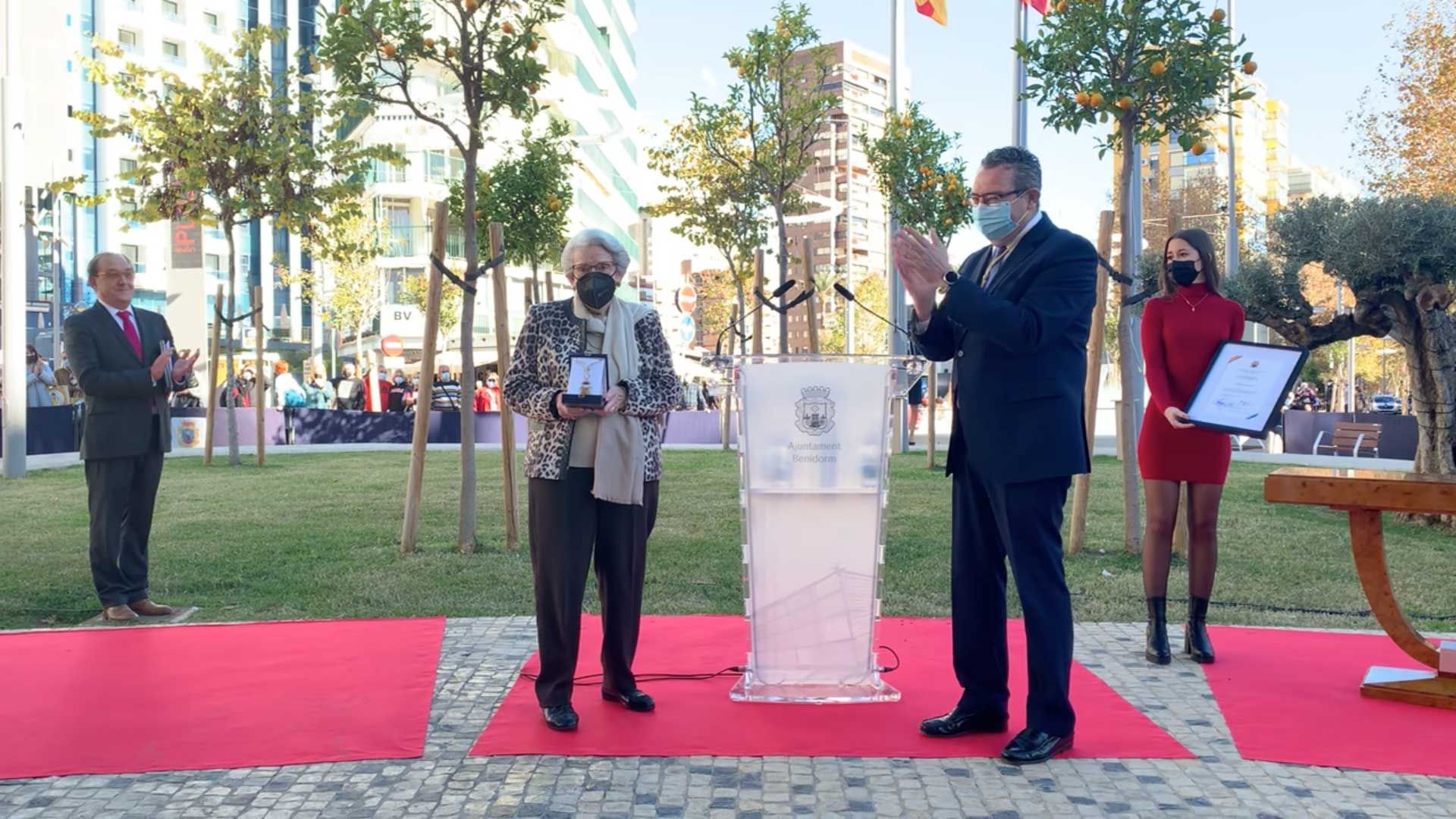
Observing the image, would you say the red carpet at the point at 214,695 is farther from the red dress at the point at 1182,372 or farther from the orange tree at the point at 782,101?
the orange tree at the point at 782,101

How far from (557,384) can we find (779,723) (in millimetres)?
1550

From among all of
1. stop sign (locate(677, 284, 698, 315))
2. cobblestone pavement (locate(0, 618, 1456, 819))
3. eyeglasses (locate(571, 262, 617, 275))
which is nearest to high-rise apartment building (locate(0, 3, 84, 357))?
eyeglasses (locate(571, 262, 617, 275))

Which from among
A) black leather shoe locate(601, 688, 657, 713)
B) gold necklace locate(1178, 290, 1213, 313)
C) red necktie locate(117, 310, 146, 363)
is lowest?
black leather shoe locate(601, 688, 657, 713)

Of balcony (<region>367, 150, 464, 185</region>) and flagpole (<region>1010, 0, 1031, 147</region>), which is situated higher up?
balcony (<region>367, 150, 464, 185</region>)

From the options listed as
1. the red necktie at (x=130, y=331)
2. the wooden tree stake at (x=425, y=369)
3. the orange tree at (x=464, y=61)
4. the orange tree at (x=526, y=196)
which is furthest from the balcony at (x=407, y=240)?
the red necktie at (x=130, y=331)

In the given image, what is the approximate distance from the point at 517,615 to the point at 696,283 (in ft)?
217

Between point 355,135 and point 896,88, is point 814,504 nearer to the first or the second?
point 896,88

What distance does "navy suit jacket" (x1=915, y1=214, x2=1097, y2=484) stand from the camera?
433 cm

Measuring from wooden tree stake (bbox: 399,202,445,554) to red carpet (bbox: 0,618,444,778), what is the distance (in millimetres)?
2324

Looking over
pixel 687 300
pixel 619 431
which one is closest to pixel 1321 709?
pixel 619 431

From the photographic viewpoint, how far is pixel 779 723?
4840 millimetres

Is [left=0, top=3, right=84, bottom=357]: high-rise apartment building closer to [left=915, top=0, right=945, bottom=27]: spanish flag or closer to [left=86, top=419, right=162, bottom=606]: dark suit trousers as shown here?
[left=86, top=419, right=162, bottom=606]: dark suit trousers

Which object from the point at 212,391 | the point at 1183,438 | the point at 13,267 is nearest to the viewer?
the point at 1183,438

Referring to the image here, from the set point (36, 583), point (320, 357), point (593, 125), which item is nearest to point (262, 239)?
point (320, 357)
